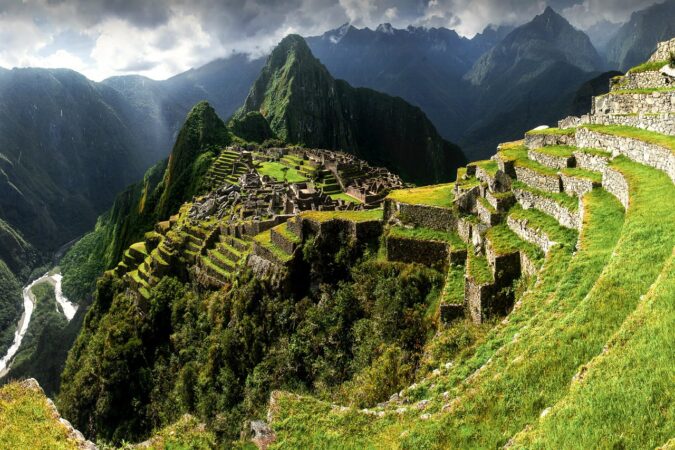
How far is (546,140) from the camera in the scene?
2219 centimetres

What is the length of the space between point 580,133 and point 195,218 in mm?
36806

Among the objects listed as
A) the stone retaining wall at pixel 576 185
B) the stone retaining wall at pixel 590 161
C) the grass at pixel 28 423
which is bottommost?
the grass at pixel 28 423

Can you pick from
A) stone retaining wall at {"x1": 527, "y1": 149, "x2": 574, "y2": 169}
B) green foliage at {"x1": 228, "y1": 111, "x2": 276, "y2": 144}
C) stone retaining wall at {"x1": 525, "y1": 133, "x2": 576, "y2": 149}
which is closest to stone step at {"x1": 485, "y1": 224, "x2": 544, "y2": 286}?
stone retaining wall at {"x1": 527, "y1": 149, "x2": 574, "y2": 169}

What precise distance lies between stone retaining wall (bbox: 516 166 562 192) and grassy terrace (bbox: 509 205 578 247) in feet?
3.28

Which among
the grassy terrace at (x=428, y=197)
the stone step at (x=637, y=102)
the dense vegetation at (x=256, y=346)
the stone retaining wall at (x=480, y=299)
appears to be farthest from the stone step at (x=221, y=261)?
the stone step at (x=637, y=102)

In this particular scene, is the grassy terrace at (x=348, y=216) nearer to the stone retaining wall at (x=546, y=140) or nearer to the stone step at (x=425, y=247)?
the stone step at (x=425, y=247)

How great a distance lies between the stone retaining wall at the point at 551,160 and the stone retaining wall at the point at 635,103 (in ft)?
10.7

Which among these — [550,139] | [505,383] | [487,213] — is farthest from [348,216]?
[505,383]

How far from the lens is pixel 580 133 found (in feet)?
63.8

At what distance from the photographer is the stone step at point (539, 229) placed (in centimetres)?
1339

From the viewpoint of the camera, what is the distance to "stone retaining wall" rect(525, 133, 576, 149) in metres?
21.1

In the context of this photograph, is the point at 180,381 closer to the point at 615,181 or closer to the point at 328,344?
the point at 328,344

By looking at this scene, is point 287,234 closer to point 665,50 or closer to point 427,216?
point 427,216

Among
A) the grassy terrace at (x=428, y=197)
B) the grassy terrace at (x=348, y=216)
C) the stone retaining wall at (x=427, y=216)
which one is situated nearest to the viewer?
the stone retaining wall at (x=427, y=216)
